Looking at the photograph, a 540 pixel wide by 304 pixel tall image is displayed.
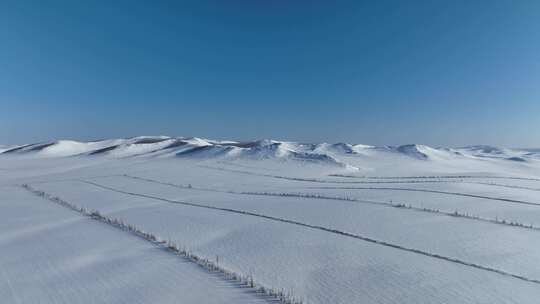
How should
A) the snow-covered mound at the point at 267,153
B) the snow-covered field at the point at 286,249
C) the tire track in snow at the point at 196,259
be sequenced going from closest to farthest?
the tire track in snow at the point at 196,259, the snow-covered field at the point at 286,249, the snow-covered mound at the point at 267,153

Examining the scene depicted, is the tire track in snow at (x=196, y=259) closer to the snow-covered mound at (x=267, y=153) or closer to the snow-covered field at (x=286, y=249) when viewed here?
the snow-covered field at (x=286, y=249)

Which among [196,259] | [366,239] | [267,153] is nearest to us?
[196,259]

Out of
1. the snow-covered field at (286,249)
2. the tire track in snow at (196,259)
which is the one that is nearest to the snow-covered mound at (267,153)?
the snow-covered field at (286,249)

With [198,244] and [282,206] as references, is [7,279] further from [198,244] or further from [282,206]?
[282,206]

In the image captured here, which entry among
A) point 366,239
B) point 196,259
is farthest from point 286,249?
point 366,239

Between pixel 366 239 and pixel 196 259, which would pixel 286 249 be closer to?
pixel 196 259

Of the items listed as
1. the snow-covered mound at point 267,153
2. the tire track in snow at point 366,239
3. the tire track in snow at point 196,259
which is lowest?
the tire track in snow at point 196,259

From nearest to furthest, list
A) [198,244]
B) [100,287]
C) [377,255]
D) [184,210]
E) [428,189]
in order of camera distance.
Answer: [100,287], [377,255], [198,244], [184,210], [428,189]

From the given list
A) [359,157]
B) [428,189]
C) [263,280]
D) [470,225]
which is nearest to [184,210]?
[263,280]

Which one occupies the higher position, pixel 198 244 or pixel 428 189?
pixel 428 189

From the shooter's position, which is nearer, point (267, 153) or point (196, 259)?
point (196, 259)

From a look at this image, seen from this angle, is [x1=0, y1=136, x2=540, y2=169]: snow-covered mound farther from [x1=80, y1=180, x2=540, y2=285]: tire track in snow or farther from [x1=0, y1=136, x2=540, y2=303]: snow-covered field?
[x1=80, y1=180, x2=540, y2=285]: tire track in snow
